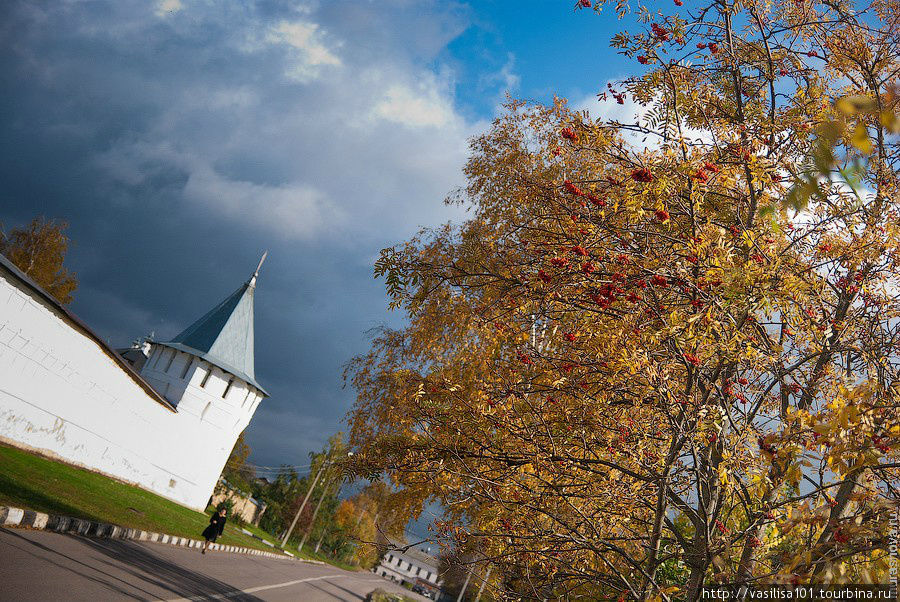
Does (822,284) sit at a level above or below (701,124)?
below

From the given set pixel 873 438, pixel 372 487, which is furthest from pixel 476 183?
pixel 873 438

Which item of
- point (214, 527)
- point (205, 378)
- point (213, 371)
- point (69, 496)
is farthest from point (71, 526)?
point (213, 371)

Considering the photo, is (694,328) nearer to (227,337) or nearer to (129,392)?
(129,392)

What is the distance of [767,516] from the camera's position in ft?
12.7

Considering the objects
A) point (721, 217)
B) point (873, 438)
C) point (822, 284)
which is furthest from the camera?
point (721, 217)

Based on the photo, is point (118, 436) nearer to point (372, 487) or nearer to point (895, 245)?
point (372, 487)

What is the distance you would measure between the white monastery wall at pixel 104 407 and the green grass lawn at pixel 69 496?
918mm

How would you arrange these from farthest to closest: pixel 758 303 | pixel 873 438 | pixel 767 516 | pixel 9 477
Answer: pixel 9 477 < pixel 767 516 < pixel 758 303 < pixel 873 438

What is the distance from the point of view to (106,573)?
8.70 meters

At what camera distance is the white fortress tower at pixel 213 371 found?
105 ft

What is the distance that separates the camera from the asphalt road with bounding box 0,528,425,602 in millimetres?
6660

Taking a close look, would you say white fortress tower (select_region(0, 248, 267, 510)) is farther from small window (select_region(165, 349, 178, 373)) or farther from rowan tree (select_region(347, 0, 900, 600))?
rowan tree (select_region(347, 0, 900, 600))

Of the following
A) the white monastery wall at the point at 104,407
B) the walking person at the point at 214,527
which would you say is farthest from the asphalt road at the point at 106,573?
the white monastery wall at the point at 104,407

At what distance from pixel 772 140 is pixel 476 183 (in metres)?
9.86
